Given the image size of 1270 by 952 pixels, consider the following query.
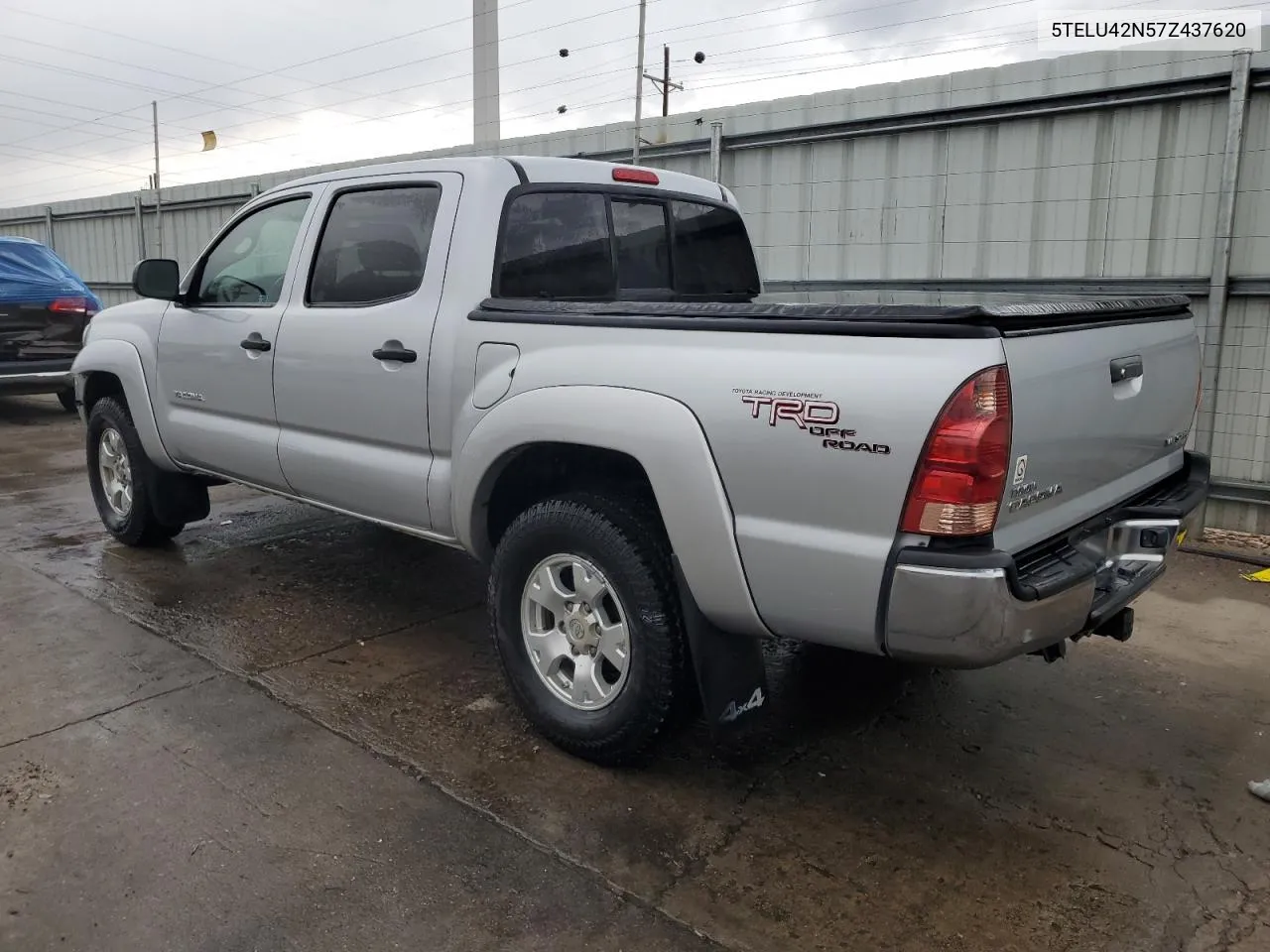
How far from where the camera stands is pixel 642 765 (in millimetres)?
3270

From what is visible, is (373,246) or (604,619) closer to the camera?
(604,619)

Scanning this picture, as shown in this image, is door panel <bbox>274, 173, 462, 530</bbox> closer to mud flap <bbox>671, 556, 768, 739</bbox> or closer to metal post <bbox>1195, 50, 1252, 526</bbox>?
mud flap <bbox>671, 556, 768, 739</bbox>

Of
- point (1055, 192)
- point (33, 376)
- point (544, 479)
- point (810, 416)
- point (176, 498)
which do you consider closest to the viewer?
point (810, 416)

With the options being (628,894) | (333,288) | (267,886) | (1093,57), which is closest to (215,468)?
(333,288)

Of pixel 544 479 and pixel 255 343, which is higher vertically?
pixel 255 343

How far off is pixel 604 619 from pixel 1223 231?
4643 millimetres

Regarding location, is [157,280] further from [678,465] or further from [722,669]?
[722,669]

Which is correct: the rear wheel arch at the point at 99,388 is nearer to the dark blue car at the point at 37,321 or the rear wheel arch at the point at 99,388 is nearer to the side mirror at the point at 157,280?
the side mirror at the point at 157,280

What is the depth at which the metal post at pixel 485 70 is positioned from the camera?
17.0 m

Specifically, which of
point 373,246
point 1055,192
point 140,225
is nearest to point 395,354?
point 373,246

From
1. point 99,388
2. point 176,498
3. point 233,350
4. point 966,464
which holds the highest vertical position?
point 233,350

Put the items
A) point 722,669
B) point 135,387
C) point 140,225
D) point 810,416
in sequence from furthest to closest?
point 140,225, point 135,387, point 722,669, point 810,416

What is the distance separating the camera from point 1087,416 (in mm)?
2730

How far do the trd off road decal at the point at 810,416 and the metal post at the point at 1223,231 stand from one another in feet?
13.8
